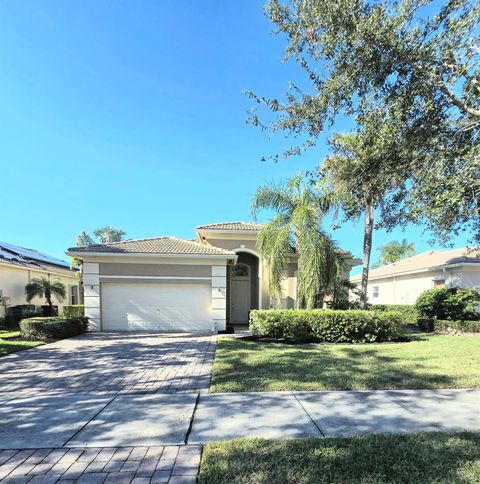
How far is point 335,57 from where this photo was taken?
17.1 ft

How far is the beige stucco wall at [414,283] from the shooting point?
16.1 m

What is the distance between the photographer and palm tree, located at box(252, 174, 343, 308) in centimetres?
1153

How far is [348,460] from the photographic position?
3.11 m

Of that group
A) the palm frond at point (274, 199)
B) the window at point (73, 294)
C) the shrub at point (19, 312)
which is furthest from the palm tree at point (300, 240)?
the window at point (73, 294)

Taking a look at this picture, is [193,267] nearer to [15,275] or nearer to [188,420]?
[188,420]

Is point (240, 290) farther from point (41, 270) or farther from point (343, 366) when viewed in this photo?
point (41, 270)

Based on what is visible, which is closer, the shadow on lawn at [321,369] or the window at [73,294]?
the shadow on lawn at [321,369]

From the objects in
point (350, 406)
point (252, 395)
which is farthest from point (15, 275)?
point (350, 406)

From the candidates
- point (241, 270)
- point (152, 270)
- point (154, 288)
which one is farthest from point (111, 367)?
point (241, 270)

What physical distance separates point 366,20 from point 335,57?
2.05 feet

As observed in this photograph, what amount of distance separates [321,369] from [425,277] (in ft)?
51.7

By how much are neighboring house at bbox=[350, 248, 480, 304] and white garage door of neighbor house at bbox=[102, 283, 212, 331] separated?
10.4 metres

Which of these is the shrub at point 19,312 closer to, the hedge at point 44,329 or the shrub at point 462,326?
the hedge at point 44,329

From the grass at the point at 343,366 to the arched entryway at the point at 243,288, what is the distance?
268 inches
